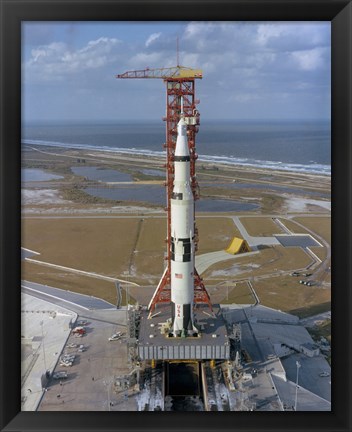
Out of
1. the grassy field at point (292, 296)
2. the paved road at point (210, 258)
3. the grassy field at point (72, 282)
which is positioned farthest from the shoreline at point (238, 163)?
the grassy field at point (72, 282)

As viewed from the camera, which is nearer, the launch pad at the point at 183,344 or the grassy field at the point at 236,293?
the launch pad at the point at 183,344

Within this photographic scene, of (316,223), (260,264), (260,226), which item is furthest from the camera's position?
(316,223)

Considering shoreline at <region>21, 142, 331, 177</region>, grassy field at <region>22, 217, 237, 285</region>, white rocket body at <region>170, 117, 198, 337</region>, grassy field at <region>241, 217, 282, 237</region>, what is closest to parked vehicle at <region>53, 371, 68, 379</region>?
white rocket body at <region>170, 117, 198, 337</region>

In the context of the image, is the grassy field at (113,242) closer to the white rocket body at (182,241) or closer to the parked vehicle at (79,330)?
the parked vehicle at (79,330)

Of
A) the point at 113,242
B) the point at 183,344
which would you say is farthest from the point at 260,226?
the point at 183,344

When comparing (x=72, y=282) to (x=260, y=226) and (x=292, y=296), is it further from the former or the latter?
(x=260, y=226)

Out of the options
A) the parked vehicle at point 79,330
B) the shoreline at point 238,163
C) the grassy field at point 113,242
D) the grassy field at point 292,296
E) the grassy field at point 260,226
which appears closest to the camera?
the parked vehicle at point 79,330
